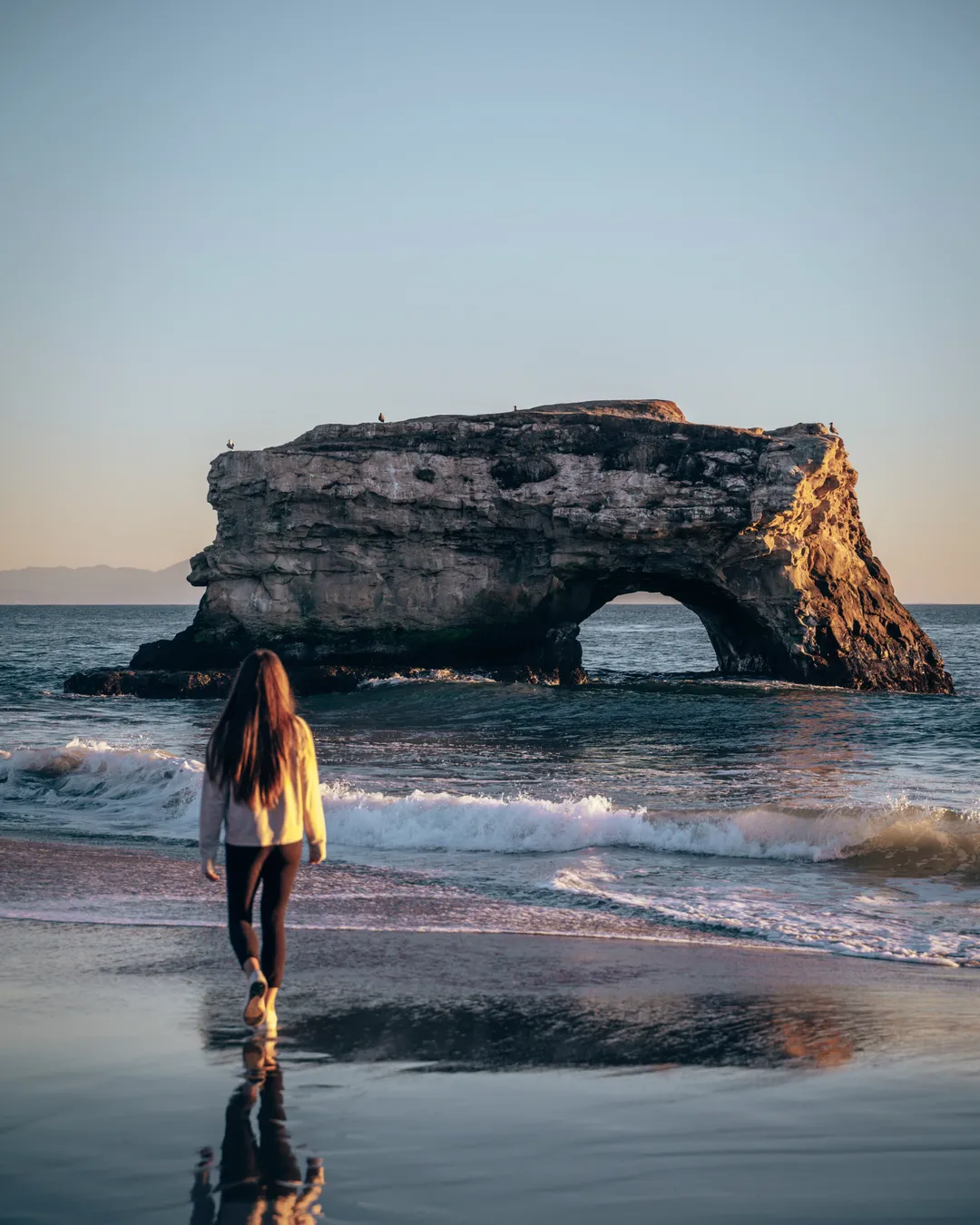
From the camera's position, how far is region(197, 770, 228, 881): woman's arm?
4.97 metres

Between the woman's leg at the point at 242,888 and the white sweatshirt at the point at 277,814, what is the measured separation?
50mm

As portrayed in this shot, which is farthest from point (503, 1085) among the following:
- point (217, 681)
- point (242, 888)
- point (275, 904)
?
point (217, 681)

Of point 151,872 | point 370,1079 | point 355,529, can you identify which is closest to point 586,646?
point 355,529

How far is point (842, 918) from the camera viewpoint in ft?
25.1

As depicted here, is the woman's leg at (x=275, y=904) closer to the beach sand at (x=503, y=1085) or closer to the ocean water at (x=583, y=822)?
the beach sand at (x=503, y=1085)

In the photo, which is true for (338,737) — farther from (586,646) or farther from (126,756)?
(586,646)

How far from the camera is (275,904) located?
196 inches

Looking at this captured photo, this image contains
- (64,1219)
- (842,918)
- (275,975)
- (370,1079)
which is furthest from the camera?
(842,918)

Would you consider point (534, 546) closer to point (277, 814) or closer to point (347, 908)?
point (347, 908)

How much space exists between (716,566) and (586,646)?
40.4 meters

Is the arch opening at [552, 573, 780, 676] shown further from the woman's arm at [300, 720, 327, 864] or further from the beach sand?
the woman's arm at [300, 720, 327, 864]

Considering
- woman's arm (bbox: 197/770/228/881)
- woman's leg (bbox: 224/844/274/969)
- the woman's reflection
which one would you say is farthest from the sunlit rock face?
the woman's reflection

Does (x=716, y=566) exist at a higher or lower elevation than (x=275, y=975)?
higher

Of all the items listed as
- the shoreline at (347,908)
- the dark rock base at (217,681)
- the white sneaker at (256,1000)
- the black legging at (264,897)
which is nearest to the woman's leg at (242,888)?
the black legging at (264,897)
